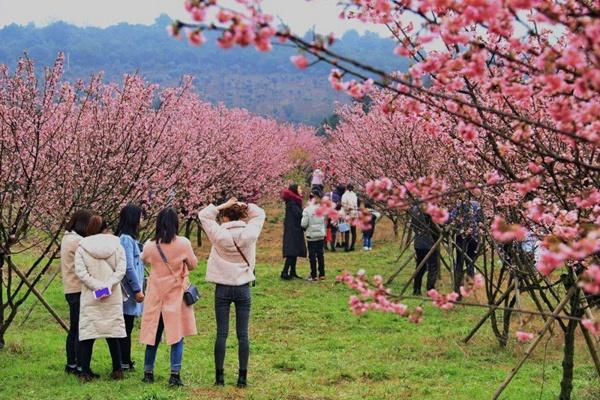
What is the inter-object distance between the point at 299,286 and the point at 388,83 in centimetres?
1153

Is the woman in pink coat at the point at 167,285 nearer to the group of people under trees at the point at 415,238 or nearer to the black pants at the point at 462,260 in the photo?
the group of people under trees at the point at 415,238

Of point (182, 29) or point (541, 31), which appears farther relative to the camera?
point (541, 31)

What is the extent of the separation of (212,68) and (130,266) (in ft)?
607

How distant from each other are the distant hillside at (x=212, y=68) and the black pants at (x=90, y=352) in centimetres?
12076

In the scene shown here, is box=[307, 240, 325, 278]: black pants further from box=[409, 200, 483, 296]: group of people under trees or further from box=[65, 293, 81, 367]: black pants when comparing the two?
Answer: box=[65, 293, 81, 367]: black pants

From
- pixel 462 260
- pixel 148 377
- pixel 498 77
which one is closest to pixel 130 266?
pixel 148 377

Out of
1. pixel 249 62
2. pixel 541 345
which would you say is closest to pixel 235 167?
pixel 541 345

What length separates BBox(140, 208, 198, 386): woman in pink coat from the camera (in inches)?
259

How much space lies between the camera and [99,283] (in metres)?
6.54

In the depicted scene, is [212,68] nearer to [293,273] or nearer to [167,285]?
[293,273]

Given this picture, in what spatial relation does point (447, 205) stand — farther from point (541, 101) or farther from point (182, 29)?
point (182, 29)

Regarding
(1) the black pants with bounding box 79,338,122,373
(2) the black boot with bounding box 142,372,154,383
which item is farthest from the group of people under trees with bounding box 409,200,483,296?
(1) the black pants with bounding box 79,338,122,373

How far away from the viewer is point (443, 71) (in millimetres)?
3123

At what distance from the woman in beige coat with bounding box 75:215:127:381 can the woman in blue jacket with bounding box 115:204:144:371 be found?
0.95 feet
